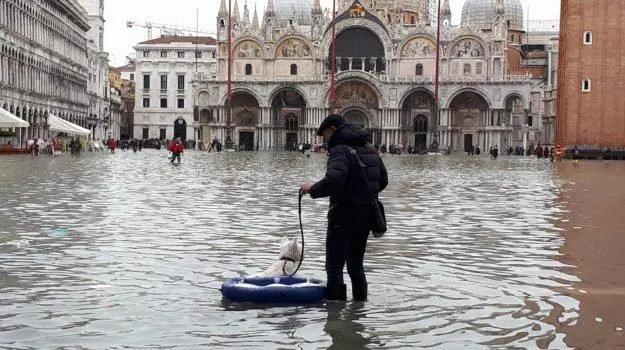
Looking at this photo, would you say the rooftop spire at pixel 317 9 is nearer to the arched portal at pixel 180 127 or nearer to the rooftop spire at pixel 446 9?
the rooftop spire at pixel 446 9

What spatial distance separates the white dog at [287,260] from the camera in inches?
359

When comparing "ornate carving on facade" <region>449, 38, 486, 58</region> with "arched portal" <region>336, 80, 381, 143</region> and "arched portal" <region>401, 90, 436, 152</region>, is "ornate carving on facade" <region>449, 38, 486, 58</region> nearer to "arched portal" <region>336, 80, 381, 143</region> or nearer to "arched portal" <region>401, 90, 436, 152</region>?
"arched portal" <region>401, 90, 436, 152</region>

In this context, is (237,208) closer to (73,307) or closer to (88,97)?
(73,307)

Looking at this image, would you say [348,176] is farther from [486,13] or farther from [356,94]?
[486,13]

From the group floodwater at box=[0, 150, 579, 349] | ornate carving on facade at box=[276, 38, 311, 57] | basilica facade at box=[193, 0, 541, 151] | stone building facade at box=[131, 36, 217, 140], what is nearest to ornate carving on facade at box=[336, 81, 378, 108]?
basilica facade at box=[193, 0, 541, 151]

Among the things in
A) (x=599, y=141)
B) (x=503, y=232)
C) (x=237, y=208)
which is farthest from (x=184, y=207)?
(x=599, y=141)

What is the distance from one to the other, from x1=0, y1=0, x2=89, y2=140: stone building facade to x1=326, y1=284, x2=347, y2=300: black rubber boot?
177ft

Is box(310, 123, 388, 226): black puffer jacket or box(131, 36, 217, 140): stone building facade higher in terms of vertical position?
box(131, 36, 217, 140): stone building facade

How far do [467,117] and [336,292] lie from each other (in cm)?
9265

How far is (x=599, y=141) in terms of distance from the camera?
70875 mm

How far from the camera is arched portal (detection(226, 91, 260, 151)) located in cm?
10419

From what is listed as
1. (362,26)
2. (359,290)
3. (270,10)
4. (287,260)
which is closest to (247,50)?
(270,10)

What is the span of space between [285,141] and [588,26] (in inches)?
1624

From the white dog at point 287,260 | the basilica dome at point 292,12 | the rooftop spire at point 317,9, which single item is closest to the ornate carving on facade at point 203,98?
the rooftop spire at point 317,9
